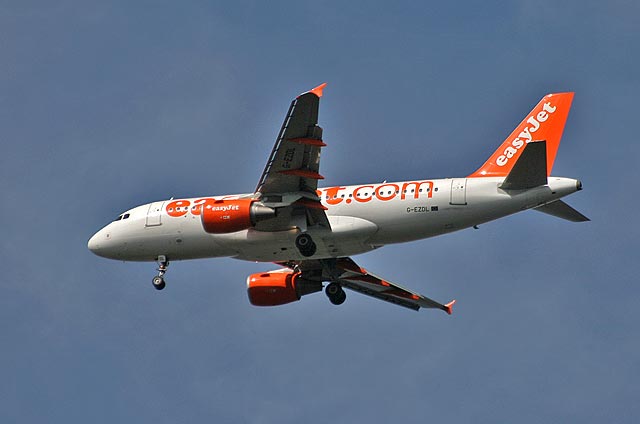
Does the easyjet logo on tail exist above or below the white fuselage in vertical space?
above

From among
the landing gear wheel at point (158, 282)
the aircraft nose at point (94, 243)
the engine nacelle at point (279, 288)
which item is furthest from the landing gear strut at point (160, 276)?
the engine nacelle at point (279, 288)

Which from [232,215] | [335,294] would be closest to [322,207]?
[232,215]

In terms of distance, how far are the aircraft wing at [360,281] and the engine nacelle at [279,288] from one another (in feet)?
1.08

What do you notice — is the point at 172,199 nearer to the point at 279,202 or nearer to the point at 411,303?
the point at 279,202

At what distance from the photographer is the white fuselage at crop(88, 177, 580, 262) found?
3947 centimetres

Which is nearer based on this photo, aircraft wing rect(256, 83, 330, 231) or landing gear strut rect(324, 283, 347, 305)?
aircraft wing rect(256, 83, 330, 231)

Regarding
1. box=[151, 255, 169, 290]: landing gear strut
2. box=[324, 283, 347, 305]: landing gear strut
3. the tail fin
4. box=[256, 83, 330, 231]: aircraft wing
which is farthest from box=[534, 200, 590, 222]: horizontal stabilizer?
box=[151, 255, 169, 290]: landing gear strut

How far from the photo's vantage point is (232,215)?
130 ft

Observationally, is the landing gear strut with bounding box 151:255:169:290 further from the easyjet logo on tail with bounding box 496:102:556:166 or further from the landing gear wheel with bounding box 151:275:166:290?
the easyjet logo on tail with bounding box 496:102:556:166

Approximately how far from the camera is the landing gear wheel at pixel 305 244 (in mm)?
40781

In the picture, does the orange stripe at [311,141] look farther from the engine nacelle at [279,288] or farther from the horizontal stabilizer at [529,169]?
the engine nacelle at [279,288]

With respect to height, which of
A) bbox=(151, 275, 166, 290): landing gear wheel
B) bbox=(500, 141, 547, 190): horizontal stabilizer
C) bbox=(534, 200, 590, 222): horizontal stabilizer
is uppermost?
bbox=(500, 141, 547, 190): horizontal stabilizer

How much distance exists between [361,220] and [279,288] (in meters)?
6.53

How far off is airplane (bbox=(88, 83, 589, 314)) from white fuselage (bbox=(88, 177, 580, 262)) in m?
0.03
